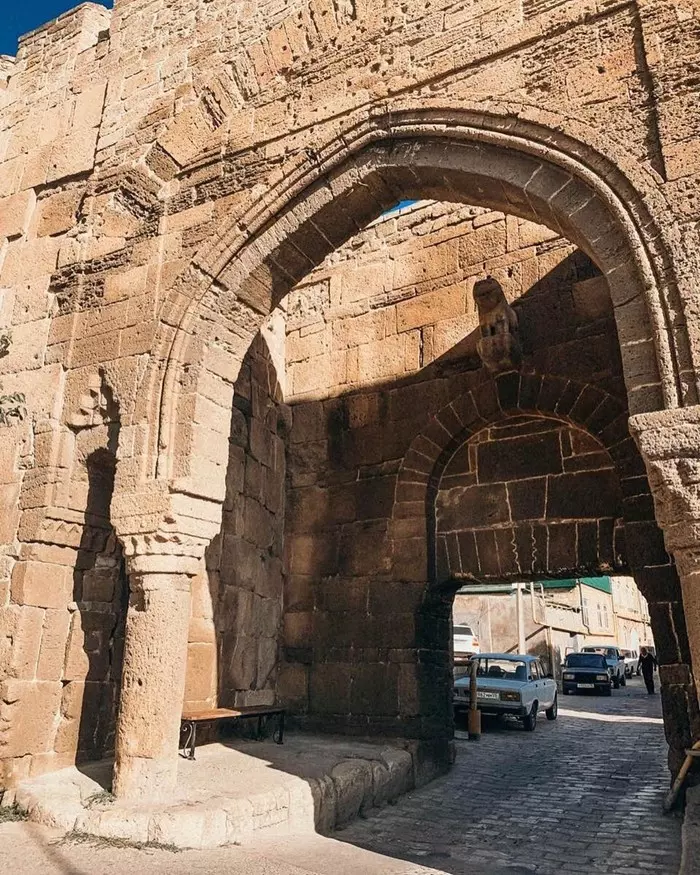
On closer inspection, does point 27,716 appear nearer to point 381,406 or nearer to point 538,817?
point 538,817

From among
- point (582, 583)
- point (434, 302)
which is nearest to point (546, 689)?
point (434, 302)

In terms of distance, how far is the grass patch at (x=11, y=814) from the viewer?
436 cm

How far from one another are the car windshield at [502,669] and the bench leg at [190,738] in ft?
21.8

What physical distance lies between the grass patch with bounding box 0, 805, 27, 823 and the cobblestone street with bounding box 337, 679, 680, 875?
2088mm

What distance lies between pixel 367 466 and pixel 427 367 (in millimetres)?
1247

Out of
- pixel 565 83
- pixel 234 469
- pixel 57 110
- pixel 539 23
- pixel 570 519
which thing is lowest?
pixel 570 519

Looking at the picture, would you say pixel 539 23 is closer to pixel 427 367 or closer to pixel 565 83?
pixel 565 83

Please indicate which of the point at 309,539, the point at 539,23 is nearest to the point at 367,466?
the point at 309,539

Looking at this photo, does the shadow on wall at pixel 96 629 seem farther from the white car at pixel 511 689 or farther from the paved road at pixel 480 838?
the white car at pixel 511 689

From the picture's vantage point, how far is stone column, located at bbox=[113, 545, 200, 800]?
4312 millimetres

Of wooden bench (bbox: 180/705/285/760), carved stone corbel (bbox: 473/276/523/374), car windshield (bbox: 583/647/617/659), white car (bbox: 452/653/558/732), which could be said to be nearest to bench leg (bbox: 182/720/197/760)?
wooden bench (bbox: 180/705/285/760)

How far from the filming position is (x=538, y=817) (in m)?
5.20

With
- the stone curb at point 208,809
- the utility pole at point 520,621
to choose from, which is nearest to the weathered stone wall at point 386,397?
the stone curb at point 208,809

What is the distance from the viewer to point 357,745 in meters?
6.30
